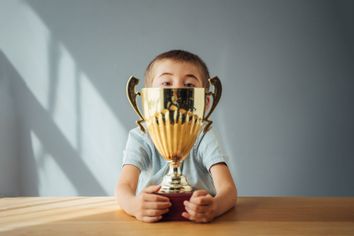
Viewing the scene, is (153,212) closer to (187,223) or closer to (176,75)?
(187,223)

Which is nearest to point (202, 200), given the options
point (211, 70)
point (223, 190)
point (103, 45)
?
point (223, 190)

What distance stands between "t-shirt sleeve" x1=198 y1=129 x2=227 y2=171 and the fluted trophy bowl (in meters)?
0.16

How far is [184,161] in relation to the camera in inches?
40.8

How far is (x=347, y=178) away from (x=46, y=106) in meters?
1.69

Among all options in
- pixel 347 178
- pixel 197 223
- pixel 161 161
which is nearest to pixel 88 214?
pixel 197 223

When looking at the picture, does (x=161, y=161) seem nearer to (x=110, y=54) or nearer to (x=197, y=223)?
(x=197, y=223)

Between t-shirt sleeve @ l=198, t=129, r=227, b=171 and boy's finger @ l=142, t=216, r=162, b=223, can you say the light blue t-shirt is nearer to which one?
t-shirt sleeve @ l=198, t=129, r=227, b=171

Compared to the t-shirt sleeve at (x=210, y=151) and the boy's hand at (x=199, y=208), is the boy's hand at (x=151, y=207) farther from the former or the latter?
the t-shirt sleeve at (x=210, y=151)

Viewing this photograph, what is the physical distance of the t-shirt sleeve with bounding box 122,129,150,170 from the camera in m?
0.97

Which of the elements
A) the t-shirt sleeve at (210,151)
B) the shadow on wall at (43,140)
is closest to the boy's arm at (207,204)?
the t-shirt sleeve at (210,151)

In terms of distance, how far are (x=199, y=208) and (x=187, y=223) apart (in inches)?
1.3

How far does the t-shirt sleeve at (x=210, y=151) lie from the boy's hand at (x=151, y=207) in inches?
10.9

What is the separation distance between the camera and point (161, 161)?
3.47ft

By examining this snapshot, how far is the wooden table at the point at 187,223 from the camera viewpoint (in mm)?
643
